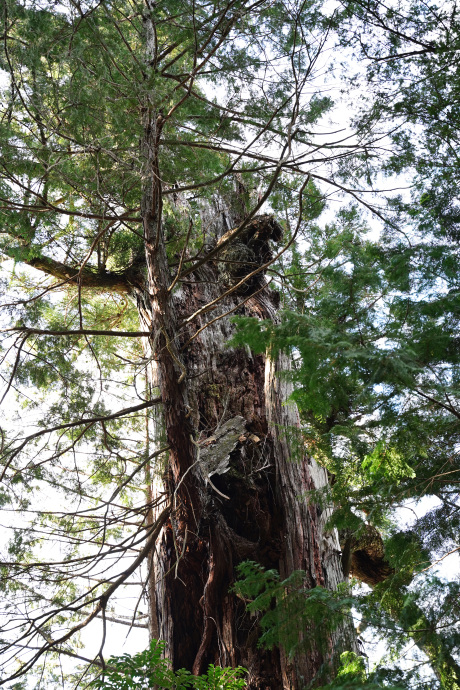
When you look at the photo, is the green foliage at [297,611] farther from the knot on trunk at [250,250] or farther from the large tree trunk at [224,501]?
the knot on trunk at [250,250]

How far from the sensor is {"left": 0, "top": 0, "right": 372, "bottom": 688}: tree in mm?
3689

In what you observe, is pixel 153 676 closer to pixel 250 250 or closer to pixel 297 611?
pixel 297 611

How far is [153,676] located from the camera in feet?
10.0

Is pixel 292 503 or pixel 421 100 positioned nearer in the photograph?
pixel 421 100

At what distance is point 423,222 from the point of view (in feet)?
10.9

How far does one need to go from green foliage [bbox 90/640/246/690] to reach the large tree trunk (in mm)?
491

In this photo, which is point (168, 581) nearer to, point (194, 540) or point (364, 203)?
point (194, 540)

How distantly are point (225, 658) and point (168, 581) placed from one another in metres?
0.64

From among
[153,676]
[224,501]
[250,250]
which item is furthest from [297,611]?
[250,250]

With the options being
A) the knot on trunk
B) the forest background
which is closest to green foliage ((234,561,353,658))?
the forest background

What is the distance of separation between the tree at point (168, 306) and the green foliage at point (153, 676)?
0.88 feet

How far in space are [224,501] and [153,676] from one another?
1299 mm

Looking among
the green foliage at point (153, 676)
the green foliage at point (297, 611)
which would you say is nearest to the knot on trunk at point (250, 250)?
the green foliage at point (297, 611)

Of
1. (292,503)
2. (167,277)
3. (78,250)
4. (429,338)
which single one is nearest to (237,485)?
(292,503)
